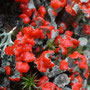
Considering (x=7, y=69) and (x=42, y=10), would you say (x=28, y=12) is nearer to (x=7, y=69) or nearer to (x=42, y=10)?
(x=42, y=10)

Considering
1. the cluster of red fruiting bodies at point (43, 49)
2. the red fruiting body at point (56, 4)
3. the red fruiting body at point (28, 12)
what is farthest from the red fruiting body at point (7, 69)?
the red fruiting body at point (56, 4)

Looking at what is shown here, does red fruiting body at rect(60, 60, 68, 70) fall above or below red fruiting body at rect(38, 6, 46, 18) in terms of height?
below

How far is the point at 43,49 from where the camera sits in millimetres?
2895

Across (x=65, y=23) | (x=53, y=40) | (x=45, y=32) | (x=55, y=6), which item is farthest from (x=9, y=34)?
(x=65, y=23)

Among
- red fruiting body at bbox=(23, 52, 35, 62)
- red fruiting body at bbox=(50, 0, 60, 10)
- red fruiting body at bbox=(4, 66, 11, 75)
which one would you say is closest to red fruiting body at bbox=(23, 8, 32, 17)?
red fruiting body at bbox=(50, 0, 60, 10)

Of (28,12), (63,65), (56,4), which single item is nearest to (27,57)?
(63,65)

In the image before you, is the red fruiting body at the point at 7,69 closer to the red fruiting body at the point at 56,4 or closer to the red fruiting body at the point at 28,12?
the red fruiting body at the point at 28,12

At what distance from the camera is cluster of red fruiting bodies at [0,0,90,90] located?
7.98 feet

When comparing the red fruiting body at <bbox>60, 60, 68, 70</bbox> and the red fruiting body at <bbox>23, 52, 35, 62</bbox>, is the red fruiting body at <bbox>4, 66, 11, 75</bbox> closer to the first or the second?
the red fruiting body at <bbox>23, 52, 35, 62</bbox>

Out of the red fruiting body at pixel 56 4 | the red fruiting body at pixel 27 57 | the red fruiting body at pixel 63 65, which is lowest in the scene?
the red fruiting body at pixel 63 65

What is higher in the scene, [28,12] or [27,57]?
[28,12]

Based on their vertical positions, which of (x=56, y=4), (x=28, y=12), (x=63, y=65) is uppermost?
(x=56, y=4)

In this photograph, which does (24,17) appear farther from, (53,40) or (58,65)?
(58,65)

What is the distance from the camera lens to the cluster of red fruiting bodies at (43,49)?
95.8 inches
